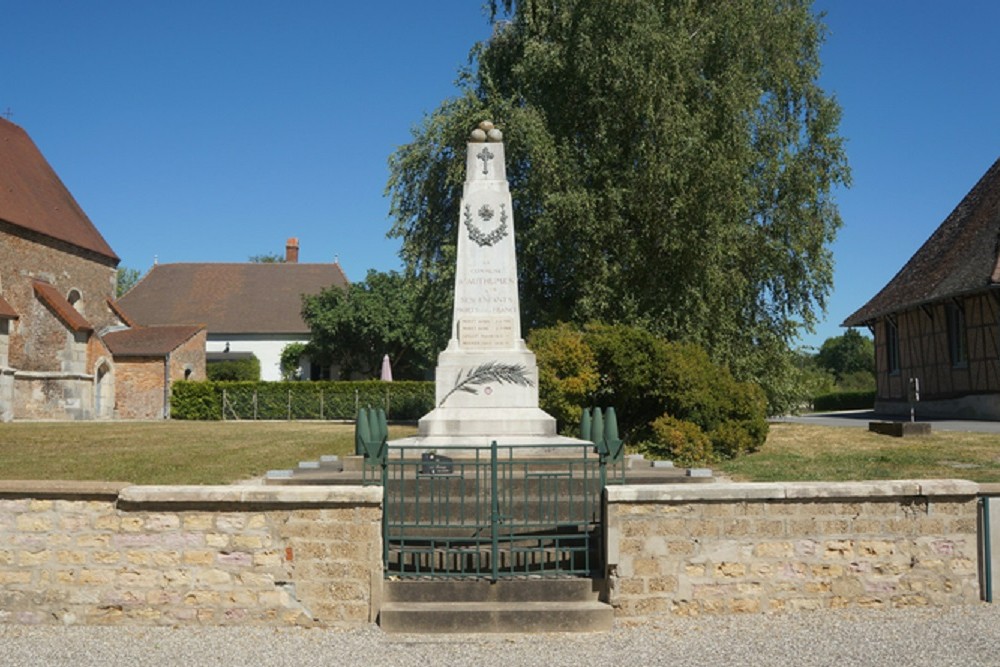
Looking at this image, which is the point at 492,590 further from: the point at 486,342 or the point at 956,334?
the point at 956,334

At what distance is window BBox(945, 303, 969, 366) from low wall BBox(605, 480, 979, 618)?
2004 cm

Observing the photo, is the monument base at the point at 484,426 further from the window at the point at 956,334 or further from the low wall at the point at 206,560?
the window at the point at 956,334

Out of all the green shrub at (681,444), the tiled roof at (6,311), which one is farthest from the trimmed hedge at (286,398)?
the green shrub at (681,444)

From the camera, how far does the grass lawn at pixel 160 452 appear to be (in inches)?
483

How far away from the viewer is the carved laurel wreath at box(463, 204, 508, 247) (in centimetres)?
1232

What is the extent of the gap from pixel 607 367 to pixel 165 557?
1056cm

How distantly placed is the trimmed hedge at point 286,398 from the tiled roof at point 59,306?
3.93m

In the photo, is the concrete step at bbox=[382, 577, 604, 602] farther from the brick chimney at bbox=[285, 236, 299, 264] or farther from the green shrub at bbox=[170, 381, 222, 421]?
the brick chimney at bbox=[285, 236, 299, 264]

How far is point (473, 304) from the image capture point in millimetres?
12211

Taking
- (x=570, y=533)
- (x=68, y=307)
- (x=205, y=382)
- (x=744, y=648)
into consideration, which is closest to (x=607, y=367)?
(x=570, y=533)

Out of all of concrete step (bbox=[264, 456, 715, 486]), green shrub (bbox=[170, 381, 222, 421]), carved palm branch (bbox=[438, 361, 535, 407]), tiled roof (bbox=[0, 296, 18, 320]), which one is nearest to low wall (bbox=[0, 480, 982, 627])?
concrete step (bbox=[264, 456, 715, 486])

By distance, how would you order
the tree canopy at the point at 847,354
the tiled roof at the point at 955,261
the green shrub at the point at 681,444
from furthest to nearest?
the tree canopy at the point at 847,354 → the tiled roof at the point at 955,261 → the green shrub at the point at 681,444

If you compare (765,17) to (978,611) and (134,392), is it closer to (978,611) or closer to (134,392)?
(978,611)

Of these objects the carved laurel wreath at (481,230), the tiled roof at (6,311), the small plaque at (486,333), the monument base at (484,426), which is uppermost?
the tiled roof at (6,311)
